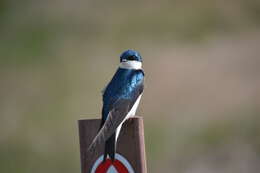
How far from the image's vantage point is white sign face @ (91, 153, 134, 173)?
2.99m

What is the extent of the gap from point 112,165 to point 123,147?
0.06m

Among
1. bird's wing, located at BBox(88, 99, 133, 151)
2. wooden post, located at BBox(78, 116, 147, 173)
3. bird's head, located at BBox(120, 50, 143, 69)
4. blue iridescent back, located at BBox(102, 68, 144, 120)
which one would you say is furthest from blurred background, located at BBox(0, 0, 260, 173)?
wooden post, located at BBox(78, 116, 147, 173)

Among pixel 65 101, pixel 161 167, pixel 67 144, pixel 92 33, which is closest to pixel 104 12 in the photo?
pixel 92 33

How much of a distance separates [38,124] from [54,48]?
41.6 inches

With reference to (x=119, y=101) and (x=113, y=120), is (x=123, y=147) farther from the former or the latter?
(x=119, y=101)

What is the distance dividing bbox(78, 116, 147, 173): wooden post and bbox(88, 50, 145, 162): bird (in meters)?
0.02

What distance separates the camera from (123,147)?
9.85ft

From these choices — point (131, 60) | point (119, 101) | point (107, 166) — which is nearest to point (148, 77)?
point (131, 60)

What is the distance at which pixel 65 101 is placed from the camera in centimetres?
676

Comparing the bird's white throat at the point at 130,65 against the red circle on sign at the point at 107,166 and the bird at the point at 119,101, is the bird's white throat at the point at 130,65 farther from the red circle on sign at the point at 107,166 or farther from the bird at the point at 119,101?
the red circle on sign at the point at 107,166

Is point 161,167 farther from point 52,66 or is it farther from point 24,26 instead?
point 24,26

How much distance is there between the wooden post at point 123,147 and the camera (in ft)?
9.69

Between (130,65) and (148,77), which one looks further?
(148,77)

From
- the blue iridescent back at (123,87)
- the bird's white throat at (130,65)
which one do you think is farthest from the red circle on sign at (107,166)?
the bird's white throat at (130,65)
